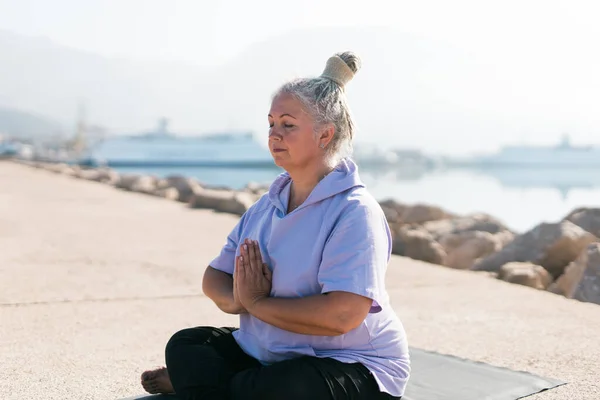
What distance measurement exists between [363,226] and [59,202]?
9.32 m

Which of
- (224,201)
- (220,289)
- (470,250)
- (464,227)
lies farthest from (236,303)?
(224,201)

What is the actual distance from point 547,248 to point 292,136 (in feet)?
12.9

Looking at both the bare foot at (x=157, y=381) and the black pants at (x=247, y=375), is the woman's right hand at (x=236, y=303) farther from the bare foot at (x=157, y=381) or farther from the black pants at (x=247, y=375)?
the bare foot at (x=157, y=381)

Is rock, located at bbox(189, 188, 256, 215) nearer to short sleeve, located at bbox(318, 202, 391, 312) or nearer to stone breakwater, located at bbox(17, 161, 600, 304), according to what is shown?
stone breakwater, located at bbox(17, 161, 600, 304)

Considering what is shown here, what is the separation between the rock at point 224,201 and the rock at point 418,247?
107 inches

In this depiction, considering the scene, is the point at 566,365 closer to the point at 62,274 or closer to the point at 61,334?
the point at 61,334

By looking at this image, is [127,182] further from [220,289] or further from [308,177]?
[308,177]

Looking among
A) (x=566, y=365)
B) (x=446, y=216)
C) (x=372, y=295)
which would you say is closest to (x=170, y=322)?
(x=566, y=365)

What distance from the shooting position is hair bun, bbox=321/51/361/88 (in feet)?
7.48

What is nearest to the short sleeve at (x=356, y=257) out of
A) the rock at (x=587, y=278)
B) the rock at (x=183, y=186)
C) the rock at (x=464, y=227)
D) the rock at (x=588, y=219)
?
the rock at (x=587, y=278)

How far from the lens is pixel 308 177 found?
2338 mm

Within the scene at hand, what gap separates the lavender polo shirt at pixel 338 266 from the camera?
7.07ft

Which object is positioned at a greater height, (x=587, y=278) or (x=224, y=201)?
(x=587, y=278)

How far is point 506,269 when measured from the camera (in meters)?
5.50
